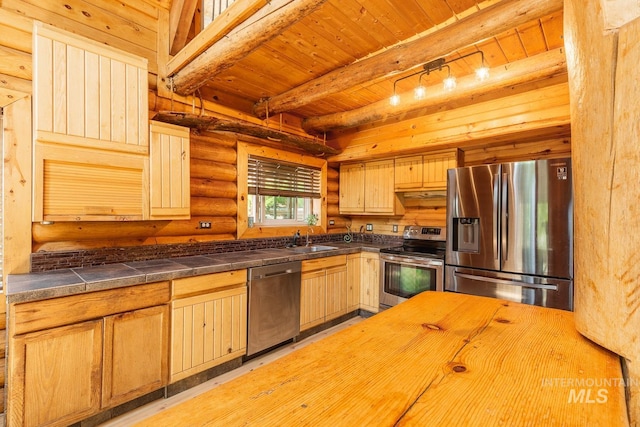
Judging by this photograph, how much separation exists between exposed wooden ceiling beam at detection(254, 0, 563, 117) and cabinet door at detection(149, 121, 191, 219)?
4.43 ft

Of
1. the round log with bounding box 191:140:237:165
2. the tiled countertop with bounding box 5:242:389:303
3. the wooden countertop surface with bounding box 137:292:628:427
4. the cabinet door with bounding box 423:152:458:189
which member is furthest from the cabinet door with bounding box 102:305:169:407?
the cabinet door with bounding box 423:152:458:189

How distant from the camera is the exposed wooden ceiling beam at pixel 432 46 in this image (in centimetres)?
185

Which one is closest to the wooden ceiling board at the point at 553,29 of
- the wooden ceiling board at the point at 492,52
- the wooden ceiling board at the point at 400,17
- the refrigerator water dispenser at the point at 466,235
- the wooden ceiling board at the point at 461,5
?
Answer: the wooden ceiling board at the point at 492,52

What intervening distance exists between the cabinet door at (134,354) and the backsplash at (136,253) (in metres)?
0.71

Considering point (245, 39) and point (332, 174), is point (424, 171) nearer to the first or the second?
point (332, 174)

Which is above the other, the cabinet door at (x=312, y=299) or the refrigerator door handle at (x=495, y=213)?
the refrigerator door handle at (x=495, y=213)

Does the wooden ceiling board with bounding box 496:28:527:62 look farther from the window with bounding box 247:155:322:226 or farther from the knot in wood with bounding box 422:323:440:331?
the window with bounding box 247:155:322:226

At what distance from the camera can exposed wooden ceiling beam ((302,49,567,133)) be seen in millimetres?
2486

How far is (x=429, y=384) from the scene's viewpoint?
633mm


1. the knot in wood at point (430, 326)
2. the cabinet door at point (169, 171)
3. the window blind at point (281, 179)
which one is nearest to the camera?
the knot in wood at point (430, 326)

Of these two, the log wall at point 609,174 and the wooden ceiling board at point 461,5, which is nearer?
the log wall at point 609,174

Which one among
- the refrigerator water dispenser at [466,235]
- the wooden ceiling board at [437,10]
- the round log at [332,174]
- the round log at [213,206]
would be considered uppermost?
the wooden ceiling board at [437,10]

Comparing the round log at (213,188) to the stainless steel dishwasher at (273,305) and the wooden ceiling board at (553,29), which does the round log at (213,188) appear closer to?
the stainless steel dishwasher at (273,305)

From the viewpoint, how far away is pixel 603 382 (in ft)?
2.01
